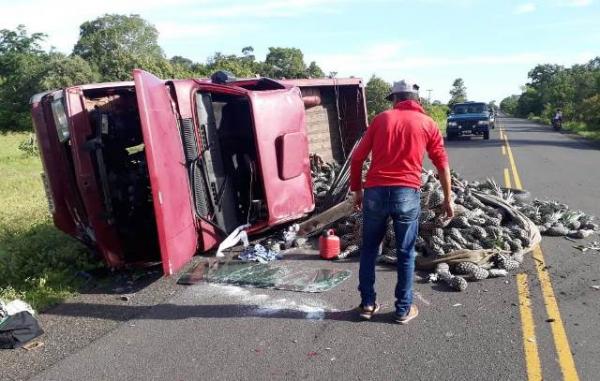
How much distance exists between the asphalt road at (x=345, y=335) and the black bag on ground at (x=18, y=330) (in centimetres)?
15

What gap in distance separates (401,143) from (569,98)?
66.6 metres

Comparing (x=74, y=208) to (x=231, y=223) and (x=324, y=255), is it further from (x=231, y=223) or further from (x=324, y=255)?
(x=324, y=255)

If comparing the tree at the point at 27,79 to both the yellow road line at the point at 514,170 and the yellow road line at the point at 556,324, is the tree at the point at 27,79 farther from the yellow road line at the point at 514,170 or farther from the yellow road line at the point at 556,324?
the yellow road line at the point at 556,324

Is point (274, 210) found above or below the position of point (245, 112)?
below

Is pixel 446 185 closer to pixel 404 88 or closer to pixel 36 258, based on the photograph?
pixel 404 88

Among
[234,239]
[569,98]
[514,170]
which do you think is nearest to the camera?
[234,239]

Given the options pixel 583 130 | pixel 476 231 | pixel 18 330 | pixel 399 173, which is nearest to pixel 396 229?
pixel 399 173

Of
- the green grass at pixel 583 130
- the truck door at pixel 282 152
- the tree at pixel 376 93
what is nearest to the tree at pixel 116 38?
the tree at pixel 376 93

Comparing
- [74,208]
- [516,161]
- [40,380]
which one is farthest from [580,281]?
[516,161]

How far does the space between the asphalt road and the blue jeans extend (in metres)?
0.31

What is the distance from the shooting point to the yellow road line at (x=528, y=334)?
349cm

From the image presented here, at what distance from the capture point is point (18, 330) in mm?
4238

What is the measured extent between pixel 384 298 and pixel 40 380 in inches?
115

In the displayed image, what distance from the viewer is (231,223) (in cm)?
675
